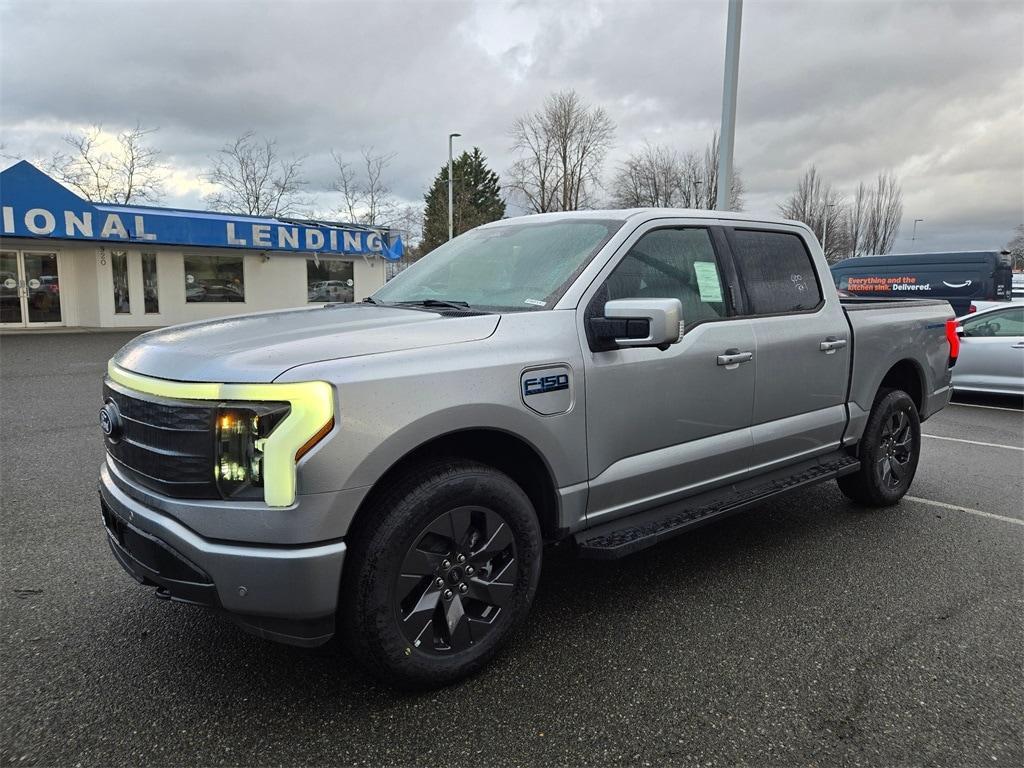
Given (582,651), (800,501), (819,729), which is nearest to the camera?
(819,729)

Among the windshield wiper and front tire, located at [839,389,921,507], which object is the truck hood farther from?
front tire, located at [839,389,921,507]

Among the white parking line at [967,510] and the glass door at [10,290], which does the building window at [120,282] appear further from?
the white parking line at [967,510]

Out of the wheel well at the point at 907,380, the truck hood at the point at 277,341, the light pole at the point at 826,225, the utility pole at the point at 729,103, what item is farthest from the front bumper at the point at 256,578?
the light pole at the point at 826,225

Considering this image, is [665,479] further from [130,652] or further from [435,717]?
[130,652]

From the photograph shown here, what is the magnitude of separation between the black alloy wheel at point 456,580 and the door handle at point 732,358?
1.51 m

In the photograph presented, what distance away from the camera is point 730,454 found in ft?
11.9

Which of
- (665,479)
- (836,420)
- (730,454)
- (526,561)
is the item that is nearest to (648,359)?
(665,479)

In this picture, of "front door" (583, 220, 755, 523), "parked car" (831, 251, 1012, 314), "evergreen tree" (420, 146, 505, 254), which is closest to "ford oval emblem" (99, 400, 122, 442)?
"front door" (583, 220, 755, 523)

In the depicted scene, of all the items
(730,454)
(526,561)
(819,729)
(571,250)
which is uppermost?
(571,250)

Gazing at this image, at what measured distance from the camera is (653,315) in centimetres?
277

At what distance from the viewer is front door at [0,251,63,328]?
20703mm

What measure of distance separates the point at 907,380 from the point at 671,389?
283cm

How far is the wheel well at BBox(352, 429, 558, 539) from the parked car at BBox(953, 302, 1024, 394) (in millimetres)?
9595

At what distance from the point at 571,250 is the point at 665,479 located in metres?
1.19
